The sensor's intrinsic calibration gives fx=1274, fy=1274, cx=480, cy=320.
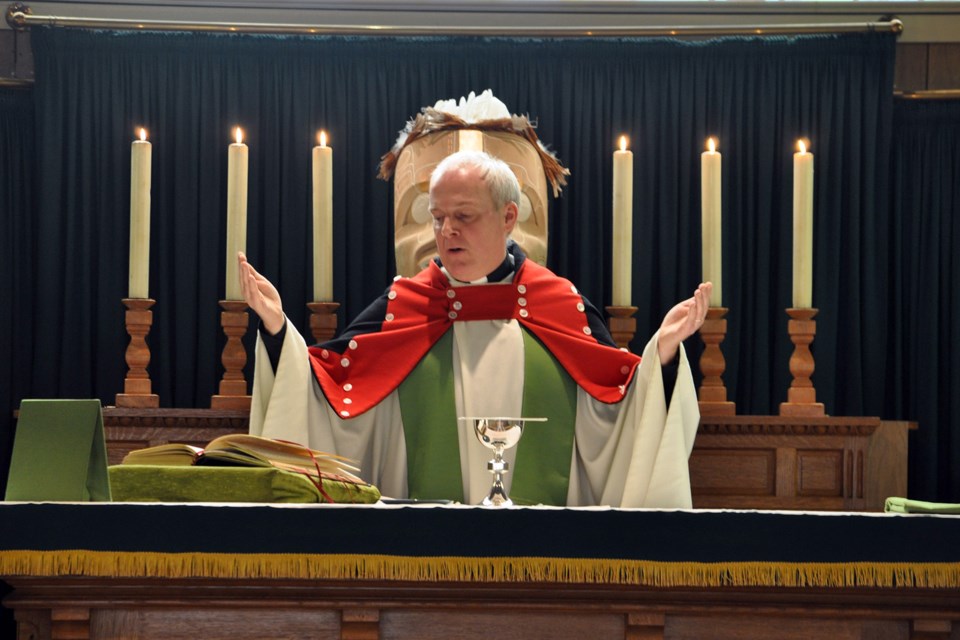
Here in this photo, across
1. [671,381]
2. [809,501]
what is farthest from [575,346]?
[809,501]

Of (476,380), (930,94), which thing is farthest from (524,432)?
(930,94)

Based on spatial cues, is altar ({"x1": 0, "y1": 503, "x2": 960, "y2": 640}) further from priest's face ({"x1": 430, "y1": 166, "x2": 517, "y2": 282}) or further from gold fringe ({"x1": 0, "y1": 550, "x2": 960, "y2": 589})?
priest's face ({"x1": 430, "y1": 166, "x2": 517, "y2": 282})

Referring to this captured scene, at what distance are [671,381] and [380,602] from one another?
154 centimetres

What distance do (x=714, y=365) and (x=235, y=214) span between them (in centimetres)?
165

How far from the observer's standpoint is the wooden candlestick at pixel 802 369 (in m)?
4.10

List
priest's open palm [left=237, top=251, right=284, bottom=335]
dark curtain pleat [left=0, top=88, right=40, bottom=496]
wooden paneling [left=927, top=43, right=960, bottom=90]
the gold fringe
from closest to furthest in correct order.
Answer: the gold fringe, priest's open palm [left=237, top=251, right=284, bottom=335], dark curtain pleat [left=0, top=88, right=40, bottom=496], wooden paneling [left=927, top=43, right=960, bottom=90]

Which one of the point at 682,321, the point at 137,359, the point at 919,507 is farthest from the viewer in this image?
the point at 137,359

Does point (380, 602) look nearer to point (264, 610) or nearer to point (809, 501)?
point (264, 610)

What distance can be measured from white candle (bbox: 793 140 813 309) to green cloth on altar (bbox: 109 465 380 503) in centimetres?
207

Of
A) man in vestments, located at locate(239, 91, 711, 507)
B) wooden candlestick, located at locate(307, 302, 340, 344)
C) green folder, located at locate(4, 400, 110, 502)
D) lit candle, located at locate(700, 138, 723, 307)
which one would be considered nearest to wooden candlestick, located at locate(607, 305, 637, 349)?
man in vestments, located at locate(239, 91, 711, 507)

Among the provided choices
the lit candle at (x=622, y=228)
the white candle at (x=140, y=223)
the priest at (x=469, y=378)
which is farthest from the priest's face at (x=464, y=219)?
the white candle at (x=140, y=223)

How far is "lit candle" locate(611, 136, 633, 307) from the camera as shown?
420 centimetres

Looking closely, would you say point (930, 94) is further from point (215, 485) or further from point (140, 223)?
point (215, 485)

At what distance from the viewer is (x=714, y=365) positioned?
13.8ft
